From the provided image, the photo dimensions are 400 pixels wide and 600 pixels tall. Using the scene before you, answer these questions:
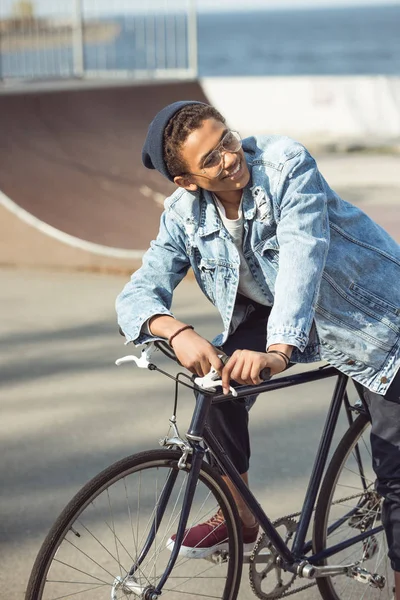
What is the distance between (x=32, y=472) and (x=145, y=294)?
1955mm

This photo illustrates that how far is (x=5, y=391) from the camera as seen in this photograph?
5.36 meters

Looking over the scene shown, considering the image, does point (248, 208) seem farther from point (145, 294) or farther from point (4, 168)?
point (4, 168)

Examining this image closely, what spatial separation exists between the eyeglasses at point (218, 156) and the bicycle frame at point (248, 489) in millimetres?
576

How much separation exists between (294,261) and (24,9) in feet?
49.0

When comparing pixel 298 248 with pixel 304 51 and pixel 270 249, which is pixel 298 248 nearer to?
pixel 270 249

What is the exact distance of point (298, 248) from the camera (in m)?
2.46

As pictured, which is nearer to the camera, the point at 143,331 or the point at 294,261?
the point at 294,261

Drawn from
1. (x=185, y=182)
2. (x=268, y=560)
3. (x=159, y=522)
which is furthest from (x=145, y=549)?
(x=185, y=182)

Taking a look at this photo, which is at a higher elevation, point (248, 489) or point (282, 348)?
point (282, 348)

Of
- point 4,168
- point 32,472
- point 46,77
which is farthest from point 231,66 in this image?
point 32,472

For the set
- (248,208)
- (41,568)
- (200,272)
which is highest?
(248,208)

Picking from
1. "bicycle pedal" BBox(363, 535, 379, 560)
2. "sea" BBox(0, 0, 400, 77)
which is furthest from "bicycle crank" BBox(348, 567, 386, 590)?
"sea" BBox(0, 0, 400, 77)

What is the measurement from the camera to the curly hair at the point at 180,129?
250cm

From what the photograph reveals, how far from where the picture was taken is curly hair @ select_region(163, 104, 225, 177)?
250 cm
